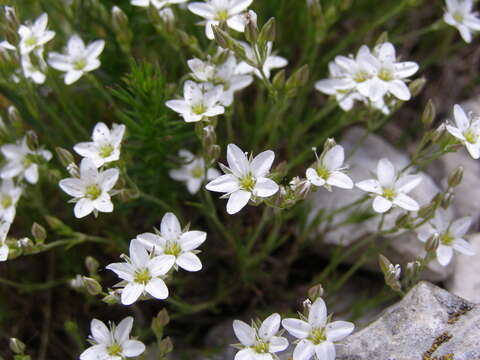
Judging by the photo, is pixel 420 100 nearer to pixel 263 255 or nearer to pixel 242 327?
pixel 263 255

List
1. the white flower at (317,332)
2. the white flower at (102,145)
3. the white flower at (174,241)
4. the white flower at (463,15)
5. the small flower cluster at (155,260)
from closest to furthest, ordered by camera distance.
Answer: the white flower at (317,332), the small flower cluster at (155,260), the white flower at (174,241), the white flower at (102,145), the white flower at (463,15)

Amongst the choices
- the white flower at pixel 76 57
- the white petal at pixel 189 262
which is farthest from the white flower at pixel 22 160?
the white petal at pixel 189 262

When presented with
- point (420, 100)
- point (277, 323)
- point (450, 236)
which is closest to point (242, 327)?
point (277, 323)

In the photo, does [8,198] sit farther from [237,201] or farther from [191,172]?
[237,201]

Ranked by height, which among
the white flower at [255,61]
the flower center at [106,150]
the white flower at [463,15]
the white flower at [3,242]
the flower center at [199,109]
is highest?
the white flower at [463,15]

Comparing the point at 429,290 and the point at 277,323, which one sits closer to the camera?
the point at 277,323

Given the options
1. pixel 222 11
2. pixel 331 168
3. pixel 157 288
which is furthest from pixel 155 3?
pixel 157 288

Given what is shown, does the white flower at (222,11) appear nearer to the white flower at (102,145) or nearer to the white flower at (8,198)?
the white flower at (102,145)
